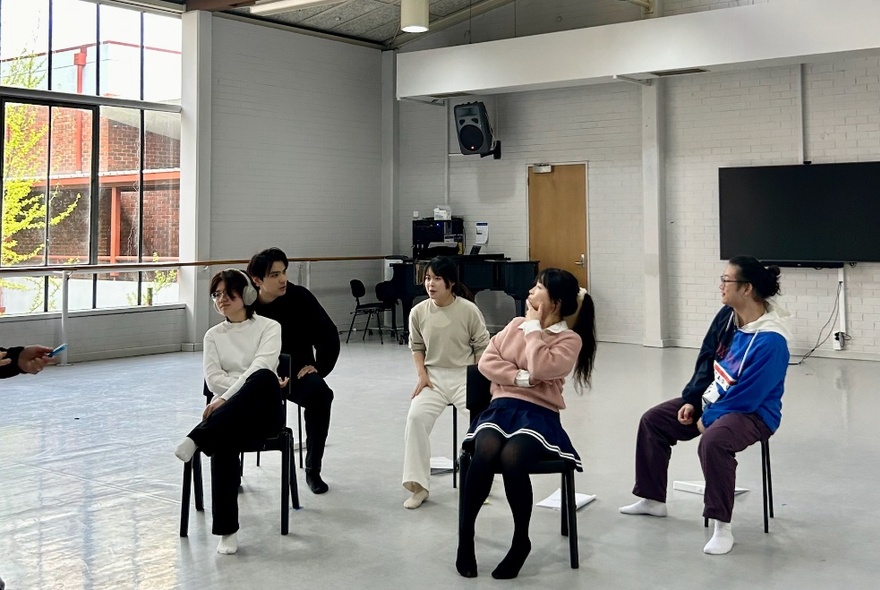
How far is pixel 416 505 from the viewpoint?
157 inches

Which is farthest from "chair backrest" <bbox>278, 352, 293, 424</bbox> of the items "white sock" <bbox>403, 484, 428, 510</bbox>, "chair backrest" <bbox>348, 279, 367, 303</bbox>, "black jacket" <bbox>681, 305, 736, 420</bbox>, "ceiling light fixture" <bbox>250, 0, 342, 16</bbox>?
"chair backrest" <bbox>348, 279, 367, 303</bbox>

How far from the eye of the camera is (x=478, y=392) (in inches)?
144

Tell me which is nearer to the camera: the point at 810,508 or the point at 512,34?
the point at 810,508

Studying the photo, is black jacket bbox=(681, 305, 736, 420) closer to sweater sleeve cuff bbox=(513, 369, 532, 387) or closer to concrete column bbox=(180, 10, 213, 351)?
sweater sleeve cuff bbox=(513, 369, 532, 387)

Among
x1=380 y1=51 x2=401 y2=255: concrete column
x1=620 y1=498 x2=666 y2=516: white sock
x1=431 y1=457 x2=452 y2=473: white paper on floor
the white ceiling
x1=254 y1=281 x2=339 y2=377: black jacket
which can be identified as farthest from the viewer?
x1=380 y1=51 x2=401 y2=255: concrete column

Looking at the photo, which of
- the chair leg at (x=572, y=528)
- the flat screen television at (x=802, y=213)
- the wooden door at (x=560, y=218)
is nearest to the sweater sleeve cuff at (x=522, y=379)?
the chair leg at (x=572, y=528)

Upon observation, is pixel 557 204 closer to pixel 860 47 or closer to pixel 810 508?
pixel 860 47

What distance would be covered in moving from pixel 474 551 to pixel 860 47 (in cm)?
634

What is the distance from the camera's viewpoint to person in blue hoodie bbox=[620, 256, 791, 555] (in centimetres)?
341

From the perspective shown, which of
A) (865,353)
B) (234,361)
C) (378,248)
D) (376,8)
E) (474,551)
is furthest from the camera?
(378,248)

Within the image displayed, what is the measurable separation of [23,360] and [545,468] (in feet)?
5.82

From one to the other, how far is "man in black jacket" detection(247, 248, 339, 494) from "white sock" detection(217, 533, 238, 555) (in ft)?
2.91

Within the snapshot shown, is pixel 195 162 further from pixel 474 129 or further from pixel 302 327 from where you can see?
pixel 302 327

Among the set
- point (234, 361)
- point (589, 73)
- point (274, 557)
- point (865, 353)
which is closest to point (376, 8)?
point (589, 73)
